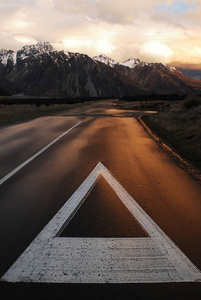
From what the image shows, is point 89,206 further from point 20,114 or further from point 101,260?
point 20,114

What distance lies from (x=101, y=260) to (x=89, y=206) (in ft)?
4.91

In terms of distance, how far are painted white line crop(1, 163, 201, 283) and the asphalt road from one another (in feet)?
0.33

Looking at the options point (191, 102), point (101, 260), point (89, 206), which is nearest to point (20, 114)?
point (191, 102)

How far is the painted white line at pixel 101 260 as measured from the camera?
9.09 ft

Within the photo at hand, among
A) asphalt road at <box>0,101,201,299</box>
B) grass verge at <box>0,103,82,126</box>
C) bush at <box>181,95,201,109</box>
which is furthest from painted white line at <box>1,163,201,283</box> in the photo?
bush at <box>181,95,201,109</box>

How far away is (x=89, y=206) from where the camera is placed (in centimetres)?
451

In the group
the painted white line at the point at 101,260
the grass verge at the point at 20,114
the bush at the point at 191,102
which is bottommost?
the painted white line at the point at 101,260

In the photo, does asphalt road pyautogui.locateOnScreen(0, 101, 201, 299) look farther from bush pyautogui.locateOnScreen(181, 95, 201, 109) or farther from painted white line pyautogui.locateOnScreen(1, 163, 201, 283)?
bush pyautogui.locateOnScreen(181, 95, 201, 109)

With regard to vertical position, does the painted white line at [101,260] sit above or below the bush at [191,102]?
below

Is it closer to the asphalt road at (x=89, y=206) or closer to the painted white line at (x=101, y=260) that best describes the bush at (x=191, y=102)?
the asphalt road at (x=89, y=206)

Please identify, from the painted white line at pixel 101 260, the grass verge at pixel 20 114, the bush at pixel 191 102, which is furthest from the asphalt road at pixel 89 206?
the bush at pixel 191 102

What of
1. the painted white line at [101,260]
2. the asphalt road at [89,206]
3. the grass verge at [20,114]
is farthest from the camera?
the grass verge at [20,114]

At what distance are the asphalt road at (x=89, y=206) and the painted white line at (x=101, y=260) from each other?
0.10 metres

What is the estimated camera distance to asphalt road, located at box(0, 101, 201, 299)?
2605mm
